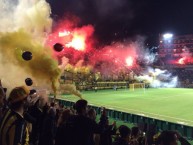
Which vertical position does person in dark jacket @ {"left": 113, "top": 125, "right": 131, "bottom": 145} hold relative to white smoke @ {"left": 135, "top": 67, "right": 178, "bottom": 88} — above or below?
below

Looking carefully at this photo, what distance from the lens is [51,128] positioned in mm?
7539

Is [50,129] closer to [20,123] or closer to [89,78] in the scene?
[20,123]

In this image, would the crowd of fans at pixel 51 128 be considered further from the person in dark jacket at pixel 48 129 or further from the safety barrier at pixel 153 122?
the safety barrier at pixel 153 122

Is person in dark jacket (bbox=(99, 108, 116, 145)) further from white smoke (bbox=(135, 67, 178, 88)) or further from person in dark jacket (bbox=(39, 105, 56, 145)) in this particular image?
white smoke (bbox=(135, 67, 178, 88))

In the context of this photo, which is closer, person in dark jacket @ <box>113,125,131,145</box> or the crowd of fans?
the crowd of fans

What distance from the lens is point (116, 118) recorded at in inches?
826

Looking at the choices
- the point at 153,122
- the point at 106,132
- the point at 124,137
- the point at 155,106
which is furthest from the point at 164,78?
the point at 106,132

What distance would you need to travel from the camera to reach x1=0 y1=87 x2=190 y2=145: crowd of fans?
4.22 metres

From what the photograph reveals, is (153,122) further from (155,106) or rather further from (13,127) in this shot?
(13,127)

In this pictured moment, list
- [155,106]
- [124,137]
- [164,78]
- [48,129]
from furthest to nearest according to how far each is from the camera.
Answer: [164,78] < [155,106] < [48,129] < [124,137]

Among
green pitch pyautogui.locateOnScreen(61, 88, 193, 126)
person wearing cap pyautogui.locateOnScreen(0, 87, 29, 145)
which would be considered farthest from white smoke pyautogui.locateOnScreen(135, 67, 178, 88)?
person wearing cap pyautogui.locateOnScreen(0, 87, 29, 145)

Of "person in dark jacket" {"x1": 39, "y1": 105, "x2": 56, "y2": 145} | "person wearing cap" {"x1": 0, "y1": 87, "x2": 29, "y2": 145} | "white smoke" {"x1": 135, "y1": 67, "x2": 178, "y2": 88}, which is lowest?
"person in dark jacket" {"x1": 39, "y1": 105, "x2": 56, "y2": 145}

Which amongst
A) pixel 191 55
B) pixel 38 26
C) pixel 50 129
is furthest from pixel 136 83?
pixel 191 55

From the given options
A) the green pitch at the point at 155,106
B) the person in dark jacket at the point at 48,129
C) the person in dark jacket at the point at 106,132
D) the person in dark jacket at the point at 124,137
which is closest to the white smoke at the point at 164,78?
the green pitch at the point at 155,106
